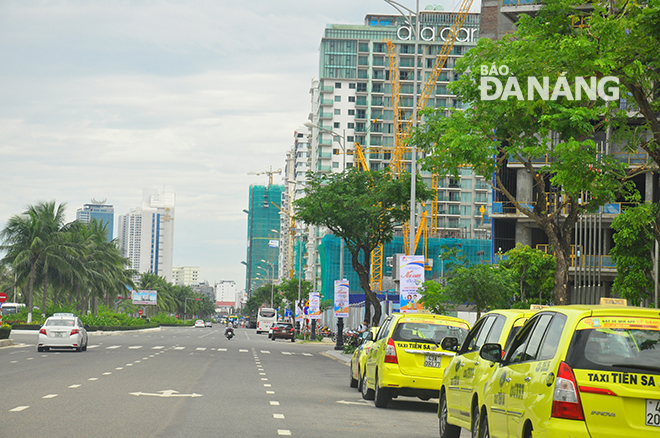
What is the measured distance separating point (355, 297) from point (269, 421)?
66734 millimetres

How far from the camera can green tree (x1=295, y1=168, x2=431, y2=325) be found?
37.7m

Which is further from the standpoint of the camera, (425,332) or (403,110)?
(403,110)

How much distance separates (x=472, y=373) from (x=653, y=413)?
3.41 meters

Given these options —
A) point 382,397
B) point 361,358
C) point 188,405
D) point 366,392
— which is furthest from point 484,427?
point 361,358

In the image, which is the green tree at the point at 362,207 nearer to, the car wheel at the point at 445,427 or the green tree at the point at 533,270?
the green tree at the point at 533,270

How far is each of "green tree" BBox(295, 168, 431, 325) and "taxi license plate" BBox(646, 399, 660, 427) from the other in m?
30.9

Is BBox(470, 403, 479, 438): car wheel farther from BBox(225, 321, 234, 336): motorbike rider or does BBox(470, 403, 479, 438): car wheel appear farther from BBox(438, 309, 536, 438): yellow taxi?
BBox(225, 321, 234, 336): motorbike rider

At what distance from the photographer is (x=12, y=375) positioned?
20.1 metres

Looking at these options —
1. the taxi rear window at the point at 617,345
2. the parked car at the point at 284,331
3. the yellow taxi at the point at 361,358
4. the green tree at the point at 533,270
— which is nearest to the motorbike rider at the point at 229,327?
the parked car at the point at 284,331

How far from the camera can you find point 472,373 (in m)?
9.47

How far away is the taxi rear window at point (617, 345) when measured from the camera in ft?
20.6

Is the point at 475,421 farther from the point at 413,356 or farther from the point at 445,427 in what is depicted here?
the point at 413,356

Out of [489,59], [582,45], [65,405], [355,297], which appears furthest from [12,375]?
[355,297]

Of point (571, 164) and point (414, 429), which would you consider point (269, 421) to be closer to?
point (414, 429)
